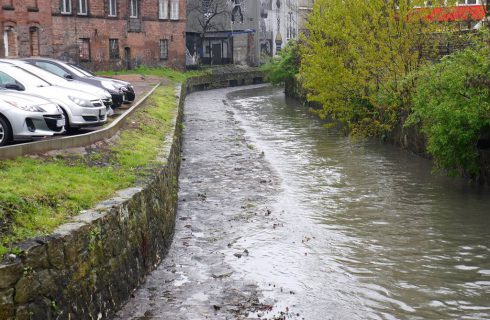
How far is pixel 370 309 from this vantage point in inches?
364

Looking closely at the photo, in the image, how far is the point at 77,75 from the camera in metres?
20.9

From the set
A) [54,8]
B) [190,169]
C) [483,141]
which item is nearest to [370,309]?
[483,141]

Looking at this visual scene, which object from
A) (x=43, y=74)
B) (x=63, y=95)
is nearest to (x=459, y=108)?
(x=63, y=95)

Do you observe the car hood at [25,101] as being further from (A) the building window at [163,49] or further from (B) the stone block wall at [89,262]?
(A) the building window at [163,49]

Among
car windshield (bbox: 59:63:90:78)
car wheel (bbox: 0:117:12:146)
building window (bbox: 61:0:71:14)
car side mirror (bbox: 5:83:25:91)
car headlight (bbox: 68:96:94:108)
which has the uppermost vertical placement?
building window (bbox: 61:0:71:14)

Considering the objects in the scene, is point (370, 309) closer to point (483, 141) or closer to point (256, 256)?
point (256, 256)

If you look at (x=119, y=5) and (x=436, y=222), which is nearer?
(x=436, y=222)

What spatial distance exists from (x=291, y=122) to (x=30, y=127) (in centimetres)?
2041

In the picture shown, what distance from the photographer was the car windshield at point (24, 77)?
47.7 feet

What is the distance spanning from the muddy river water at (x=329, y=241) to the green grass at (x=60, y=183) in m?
1.50

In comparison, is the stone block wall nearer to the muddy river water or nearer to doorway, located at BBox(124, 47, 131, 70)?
the muddy river water

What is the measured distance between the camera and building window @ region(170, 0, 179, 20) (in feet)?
174

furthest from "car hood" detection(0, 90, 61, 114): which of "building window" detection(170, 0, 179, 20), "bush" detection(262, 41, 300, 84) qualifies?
"building window" detection(170, 0, 179, 20)

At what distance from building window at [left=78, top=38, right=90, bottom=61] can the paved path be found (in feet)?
74.5
